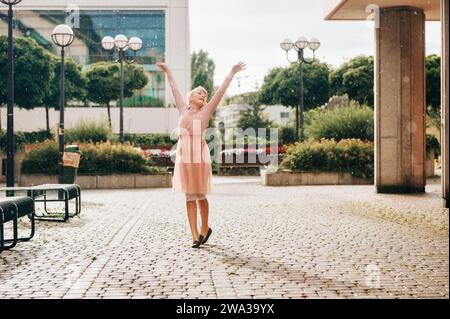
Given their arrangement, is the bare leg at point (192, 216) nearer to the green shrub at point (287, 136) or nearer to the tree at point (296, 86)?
the green shrub at point (287, 136)

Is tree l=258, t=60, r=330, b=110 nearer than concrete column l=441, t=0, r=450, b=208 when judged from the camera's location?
No

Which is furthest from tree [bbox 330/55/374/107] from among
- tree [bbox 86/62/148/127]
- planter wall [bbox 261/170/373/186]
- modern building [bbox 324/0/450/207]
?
tree [bbox 86/62/148/127]

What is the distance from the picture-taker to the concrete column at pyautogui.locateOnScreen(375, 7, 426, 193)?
14.8 metres

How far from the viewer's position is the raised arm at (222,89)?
6.82 metres

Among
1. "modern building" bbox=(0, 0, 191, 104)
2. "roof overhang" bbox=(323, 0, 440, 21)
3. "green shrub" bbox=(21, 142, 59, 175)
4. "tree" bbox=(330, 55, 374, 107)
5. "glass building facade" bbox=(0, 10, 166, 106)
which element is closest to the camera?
"roof overhang" bbox=(323, 0, 440, 21)

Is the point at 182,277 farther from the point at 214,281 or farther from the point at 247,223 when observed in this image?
the point at 247,223

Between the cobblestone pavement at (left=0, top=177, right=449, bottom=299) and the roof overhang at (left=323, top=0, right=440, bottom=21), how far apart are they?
5285 millimetres

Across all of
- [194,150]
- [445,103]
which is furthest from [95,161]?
[445,103]

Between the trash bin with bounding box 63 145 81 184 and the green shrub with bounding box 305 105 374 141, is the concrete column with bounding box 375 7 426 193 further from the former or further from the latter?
the trash bin with bounding box 63 145 81 184

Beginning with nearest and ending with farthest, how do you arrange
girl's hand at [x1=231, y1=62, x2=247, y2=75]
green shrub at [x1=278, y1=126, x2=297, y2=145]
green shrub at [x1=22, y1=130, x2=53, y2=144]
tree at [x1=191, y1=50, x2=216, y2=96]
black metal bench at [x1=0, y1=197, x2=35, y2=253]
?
black metal bench at [x1=0, y1=197, x2=35, y2=253], girl's hand at [x1=231, y1=62, x2=247, y2=75], green shrub at [x1=22, y1=130, x2=53, y2=144], green shrub at [x1=278, y1=126, x2=297, y2=145], tree at [x1=191, y1=50, x2=216, y2=96]

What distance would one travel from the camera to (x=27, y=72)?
30422 millimetres

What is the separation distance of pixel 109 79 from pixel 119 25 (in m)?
10.6

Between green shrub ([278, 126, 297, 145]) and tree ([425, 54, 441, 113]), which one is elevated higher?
tree ([425, 54, 441, 113])

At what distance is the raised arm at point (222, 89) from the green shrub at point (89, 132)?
1478cm
